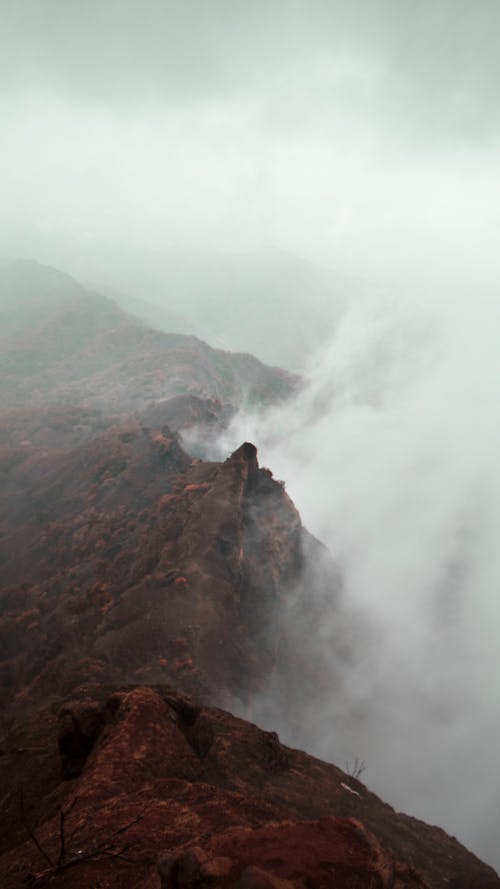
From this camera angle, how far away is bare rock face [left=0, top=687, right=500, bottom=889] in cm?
1390

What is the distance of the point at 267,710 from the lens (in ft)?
206

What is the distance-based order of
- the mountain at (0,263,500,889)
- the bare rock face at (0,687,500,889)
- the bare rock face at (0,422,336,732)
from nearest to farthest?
the bare rock face at (0,687,500,889) → the mountain at (0,263,500,889) → the bare rock face at (0,422,336,732)

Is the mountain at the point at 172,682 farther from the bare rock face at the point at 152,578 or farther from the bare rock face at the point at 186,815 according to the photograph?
the bare rock face at the point at 152,578

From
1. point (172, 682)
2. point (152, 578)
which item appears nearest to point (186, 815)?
point (172, 682)

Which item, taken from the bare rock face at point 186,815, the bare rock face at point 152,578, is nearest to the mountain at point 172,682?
the bare rock face at point 186,815

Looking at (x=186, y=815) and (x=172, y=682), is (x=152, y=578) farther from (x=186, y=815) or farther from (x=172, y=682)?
(x=186, y=815)

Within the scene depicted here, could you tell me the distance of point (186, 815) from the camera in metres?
18.6

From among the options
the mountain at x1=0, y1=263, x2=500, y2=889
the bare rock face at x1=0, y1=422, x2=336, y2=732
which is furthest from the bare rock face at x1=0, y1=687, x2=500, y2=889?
the bare rock face at x1=0, y1=422, x2=336, y2=732

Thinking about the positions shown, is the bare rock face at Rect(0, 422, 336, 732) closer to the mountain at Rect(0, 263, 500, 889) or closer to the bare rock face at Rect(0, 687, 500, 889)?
the mountain at Rect(0, 263, 500, 889)

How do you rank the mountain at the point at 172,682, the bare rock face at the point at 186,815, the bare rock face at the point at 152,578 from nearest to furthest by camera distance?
1. the bare rock face at the point at 186,815
2. the mountain at the point at 172,682
3. the bare rock face at the point at 152,578

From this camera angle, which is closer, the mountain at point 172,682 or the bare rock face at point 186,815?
the bare rock face at point 186,815

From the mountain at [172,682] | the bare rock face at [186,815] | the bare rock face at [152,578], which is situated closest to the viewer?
the bare rock face at [186,815]

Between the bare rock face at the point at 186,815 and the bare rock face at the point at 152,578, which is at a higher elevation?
the bare rock face at the point at 152,578

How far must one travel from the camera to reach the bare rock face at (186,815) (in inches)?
547
